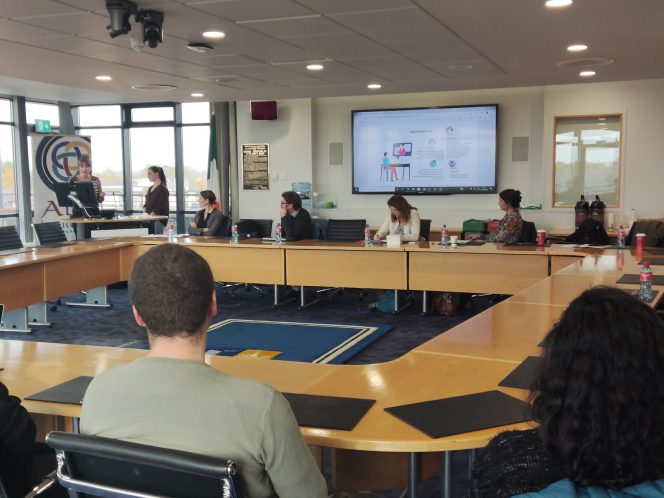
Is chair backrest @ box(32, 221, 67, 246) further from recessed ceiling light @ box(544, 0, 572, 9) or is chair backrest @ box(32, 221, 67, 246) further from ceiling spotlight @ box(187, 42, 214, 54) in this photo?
recessed ceiling light @ box(544, 0, 572, 9)

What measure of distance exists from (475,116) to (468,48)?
3.99 metres

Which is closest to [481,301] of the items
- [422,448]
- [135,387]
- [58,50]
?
[58,50]

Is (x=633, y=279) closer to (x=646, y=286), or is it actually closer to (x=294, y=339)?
(x=646, y=286)

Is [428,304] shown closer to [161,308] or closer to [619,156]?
[619,156]

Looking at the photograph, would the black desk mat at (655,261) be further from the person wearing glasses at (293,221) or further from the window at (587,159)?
the person wearing glasses at (293,221)

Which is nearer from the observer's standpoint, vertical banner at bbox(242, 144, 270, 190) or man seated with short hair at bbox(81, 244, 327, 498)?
man seated with short hair at bbox(81, 244, 327, 498)

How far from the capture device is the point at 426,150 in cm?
985

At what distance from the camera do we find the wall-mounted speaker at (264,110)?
10383 millimetres

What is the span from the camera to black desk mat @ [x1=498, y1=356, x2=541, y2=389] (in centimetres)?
228

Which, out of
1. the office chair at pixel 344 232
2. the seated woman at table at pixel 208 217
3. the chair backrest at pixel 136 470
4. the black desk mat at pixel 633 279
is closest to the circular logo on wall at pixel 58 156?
the seated woman at table at pixel 208 217

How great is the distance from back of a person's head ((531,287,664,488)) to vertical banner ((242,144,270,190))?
9645 millimetres

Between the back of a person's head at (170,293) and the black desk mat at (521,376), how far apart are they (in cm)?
116

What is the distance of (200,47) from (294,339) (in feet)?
8.41

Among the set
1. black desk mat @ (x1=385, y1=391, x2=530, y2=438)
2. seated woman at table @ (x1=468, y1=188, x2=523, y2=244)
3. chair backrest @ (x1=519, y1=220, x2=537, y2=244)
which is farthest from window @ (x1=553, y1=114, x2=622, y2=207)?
black desk mat @ (x1=385, y1=391, x2=530, y2=438)
